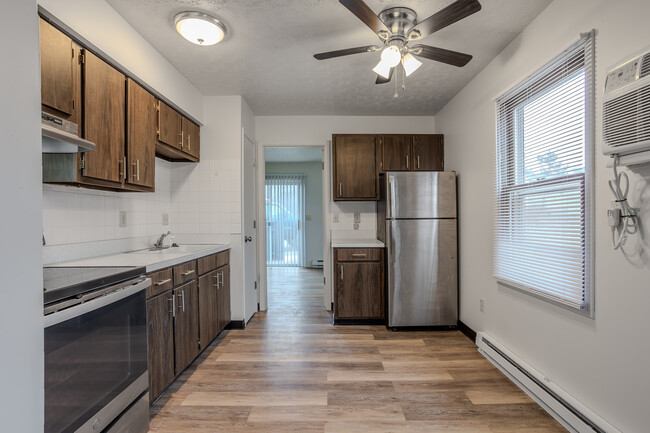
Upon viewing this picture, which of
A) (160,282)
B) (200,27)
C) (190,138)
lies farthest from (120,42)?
(160,282)

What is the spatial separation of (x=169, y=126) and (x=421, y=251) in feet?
8.74

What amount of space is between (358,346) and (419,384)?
2.56 ft

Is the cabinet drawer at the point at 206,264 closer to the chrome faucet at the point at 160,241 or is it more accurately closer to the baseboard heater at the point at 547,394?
the chrome faucet at the point at 160,241

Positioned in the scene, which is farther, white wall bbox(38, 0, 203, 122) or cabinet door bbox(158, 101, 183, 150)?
cabinet door bbox(158, 101, 183, 150)

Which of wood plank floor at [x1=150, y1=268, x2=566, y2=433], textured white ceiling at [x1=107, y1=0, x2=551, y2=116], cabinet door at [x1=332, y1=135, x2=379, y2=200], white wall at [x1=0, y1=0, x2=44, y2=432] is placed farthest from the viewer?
cabinet door at [x1=332, y1=135, x2=379, y2=200]

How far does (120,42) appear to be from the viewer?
2.09 metres

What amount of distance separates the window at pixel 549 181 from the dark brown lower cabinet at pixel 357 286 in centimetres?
125

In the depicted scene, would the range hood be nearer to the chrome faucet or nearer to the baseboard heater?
the chrome faucet

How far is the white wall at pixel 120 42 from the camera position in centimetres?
170

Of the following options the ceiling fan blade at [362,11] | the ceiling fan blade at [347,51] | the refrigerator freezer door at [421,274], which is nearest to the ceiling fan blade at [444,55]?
the ceiling fan blade at [347,51]

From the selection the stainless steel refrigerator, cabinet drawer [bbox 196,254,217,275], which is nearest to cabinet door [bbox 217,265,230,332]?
cabinet drawer [bbox 196,254,217,275]

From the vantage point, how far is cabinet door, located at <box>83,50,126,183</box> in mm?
1853

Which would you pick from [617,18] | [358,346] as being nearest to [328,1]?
[617,18]

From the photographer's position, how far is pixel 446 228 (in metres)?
3.46
